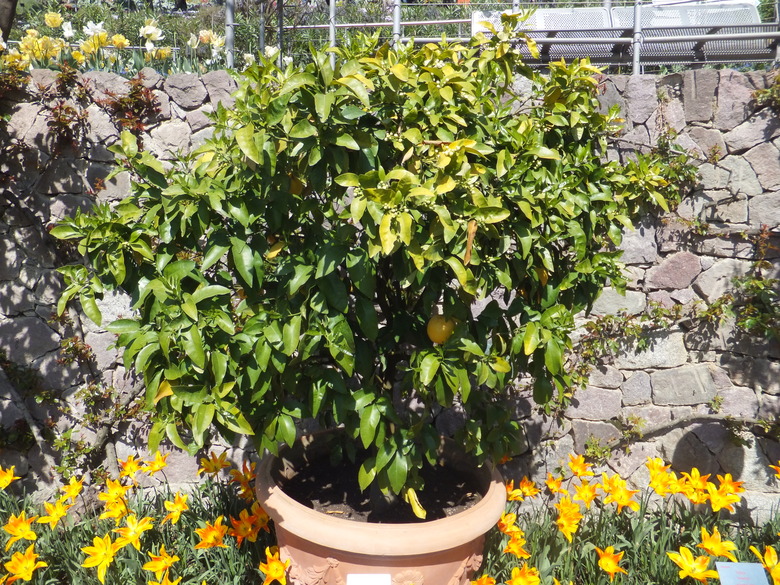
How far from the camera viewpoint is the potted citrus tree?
54.9 inches

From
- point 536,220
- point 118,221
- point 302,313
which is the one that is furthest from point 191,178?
point 536,220

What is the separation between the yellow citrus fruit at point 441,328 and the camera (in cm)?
160

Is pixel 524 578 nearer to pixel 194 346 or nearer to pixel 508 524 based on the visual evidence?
pixel 508 524

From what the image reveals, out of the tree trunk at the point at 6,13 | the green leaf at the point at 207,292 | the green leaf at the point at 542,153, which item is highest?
the tree trunk at the point at 6,13

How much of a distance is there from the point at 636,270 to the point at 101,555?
2081mm

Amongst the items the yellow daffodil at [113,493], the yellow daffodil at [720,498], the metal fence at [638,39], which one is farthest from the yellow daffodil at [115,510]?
the metal fence at [638,39]

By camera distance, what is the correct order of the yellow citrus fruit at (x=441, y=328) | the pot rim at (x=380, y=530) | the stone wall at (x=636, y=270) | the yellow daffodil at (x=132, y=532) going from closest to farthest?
the yellow citrus fruit at (x=441, y=328), the pot rim at (x=380, y=530), the yellow daffodil at (x=132, y=532), the stone wall at (x=636, y=270)

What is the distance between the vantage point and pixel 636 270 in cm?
252

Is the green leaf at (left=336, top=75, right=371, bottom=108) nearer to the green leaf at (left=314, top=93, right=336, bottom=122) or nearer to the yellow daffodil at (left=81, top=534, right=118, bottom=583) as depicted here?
the green leaf at (left=314, top=93, right=336, bottom=122)

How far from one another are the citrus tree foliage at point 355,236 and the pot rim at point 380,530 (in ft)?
0.43

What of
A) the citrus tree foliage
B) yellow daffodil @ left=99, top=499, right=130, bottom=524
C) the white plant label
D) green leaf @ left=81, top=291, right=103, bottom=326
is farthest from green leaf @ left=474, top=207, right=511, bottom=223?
yellow daffodil @ left=99, top=499, right=130, bottom=524

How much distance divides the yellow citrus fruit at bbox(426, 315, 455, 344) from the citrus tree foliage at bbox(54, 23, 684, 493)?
2cm

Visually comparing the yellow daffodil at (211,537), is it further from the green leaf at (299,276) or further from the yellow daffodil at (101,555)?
the green leaf at (299,276)

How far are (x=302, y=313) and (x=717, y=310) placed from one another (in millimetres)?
1717
